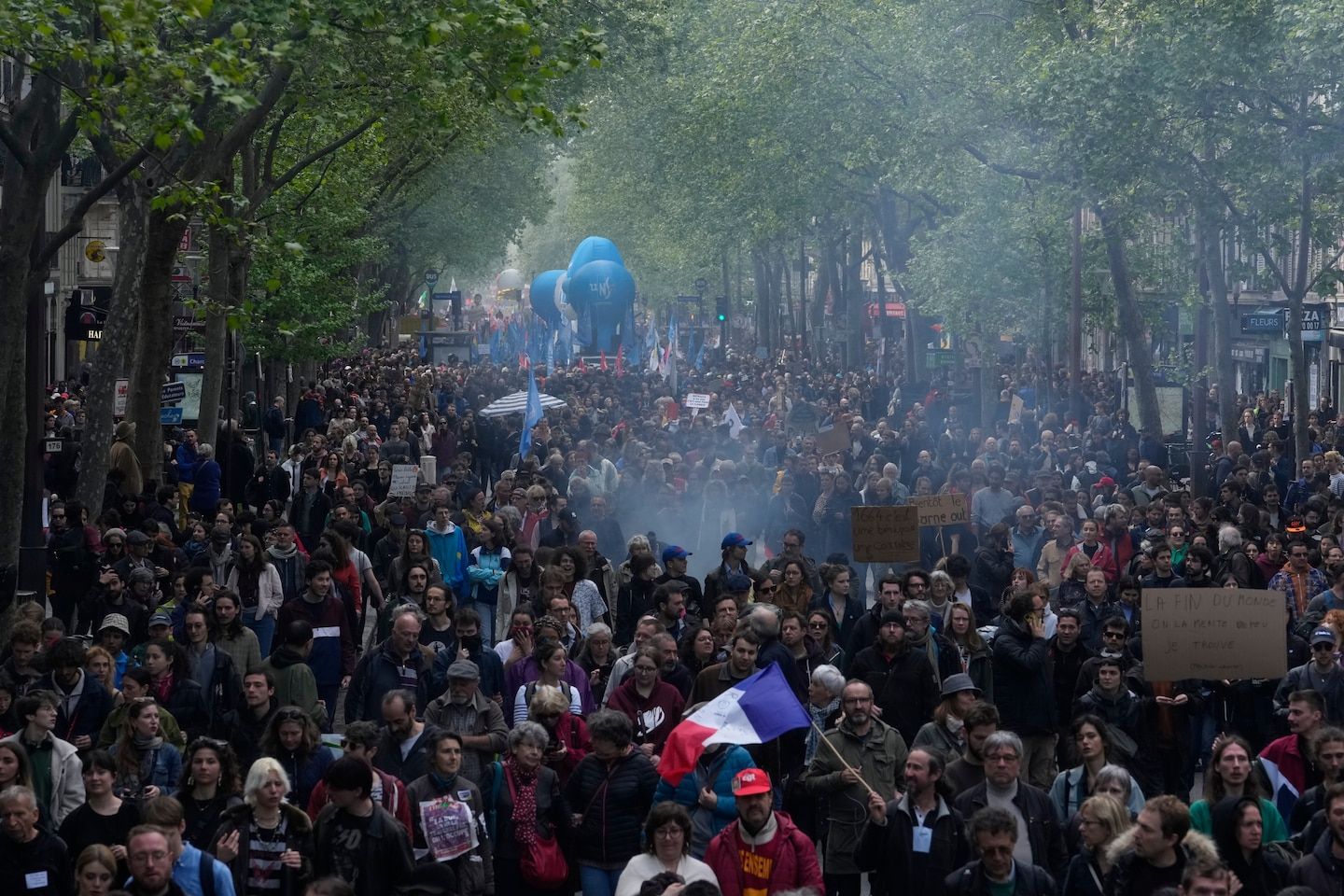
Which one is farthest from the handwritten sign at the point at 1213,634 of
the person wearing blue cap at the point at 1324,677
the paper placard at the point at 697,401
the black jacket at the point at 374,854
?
the paper placard at the point at 697,401

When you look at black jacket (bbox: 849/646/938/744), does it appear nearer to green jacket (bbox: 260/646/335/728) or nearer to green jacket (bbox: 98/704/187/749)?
green jacket (bbox: 260/646/335/728)

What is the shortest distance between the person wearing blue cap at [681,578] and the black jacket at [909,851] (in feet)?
16.9

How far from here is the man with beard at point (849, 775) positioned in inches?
361

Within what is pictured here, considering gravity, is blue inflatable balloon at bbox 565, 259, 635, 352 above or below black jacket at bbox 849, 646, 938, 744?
above

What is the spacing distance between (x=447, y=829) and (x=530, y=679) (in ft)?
8.86

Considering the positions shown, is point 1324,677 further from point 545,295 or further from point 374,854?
point 545,295

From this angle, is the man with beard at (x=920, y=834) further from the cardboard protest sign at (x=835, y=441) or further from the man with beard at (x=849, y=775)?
the cardboard protest sign at (x=835, y=441)

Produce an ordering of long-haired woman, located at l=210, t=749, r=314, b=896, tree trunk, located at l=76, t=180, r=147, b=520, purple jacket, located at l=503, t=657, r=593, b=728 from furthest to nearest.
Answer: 1. tree trunk, located at l=76, t=180, r=147, b=520
2. purple jacket, located at l=503, t=657, r=593, b=728
3. long-haired woman, located at l=210, t=749, r=314, b=896

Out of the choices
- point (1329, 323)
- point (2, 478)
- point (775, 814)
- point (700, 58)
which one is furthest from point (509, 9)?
point (700, 58)

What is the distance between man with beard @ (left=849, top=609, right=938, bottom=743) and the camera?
10875 mm

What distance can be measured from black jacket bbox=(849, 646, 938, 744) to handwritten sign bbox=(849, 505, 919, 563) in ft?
17.2

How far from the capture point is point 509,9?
45.9 ft

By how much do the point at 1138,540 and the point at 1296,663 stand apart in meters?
5.23

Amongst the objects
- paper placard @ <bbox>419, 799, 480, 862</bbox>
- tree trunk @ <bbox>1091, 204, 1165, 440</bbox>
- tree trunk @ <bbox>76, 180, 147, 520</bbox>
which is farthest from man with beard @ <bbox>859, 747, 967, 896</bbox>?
tree trunk @ <bbox>1091, 204, 1165, 440</bbox>
